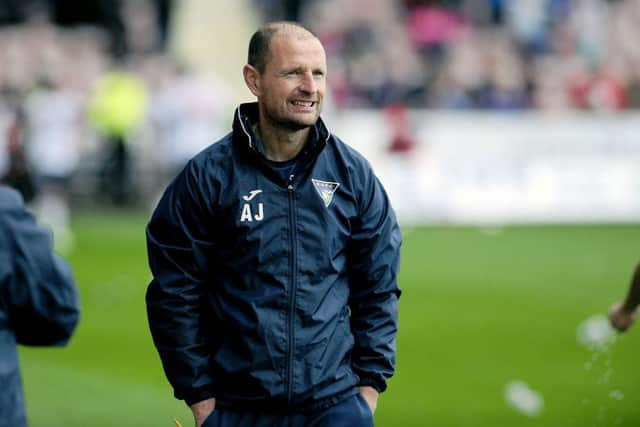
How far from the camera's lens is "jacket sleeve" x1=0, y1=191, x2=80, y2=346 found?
4238 mm

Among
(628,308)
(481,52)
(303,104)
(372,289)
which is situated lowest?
(481,52)

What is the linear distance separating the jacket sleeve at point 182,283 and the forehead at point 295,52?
1.47 ft

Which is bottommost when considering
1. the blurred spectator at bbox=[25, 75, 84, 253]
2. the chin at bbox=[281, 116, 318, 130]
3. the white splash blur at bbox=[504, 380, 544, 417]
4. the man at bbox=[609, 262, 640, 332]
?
the blurred spectator at bbox=[25, 75, 84, 253]

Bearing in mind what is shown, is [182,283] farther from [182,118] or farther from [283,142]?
[182,118]

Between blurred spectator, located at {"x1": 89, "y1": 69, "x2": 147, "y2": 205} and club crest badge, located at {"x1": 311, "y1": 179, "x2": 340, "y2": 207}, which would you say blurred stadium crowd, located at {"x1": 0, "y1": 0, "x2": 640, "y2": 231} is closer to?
blurred spectator, located at {"x1": 89, "y1": 69, "x2": 147, "y2": 205}

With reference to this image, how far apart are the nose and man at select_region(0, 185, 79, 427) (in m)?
0.97

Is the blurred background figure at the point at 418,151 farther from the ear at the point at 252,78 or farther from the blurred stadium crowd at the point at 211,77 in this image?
the ear at the point at 252,78

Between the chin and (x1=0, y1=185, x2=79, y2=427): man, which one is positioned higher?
the chin

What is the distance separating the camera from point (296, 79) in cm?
430

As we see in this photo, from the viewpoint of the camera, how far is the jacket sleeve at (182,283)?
429 centimetres

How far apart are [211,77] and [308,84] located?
20.9 meters

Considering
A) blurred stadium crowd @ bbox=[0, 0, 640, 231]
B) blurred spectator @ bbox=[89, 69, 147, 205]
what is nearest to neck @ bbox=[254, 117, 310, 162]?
→ blurred stadium crowd @ bbox=[0, 0, 640, 231]

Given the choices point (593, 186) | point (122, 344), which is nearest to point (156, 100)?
point (593, 186)

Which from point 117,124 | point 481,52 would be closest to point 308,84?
point 117,124
